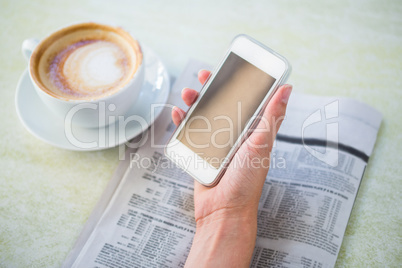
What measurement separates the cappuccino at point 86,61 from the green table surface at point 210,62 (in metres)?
0.13

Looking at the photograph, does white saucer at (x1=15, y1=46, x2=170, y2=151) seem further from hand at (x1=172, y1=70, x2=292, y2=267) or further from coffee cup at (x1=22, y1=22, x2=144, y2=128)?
hand at (x1=172, y1=70, x2=292, y2=267)

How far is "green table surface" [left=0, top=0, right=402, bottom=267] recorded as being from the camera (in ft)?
1.79

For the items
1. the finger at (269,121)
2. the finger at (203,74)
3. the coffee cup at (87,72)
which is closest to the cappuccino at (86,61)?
the coffee cup at (87,72)

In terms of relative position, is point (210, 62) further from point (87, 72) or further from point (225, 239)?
point (225, 239)

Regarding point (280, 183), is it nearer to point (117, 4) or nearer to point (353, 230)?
point (353, 230)

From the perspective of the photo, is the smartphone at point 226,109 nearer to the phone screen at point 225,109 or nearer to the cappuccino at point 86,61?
the phone screen at point 225,109

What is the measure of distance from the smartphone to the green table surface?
6.4 inches

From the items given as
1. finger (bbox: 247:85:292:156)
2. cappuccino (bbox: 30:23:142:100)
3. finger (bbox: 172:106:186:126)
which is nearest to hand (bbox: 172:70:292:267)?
finger (bbox: 247:85:292:156)

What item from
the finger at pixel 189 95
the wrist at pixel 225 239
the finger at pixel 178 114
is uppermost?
the finger at pixel 189 95

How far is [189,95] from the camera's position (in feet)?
1.91

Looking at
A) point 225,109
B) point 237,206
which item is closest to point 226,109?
point 225,109

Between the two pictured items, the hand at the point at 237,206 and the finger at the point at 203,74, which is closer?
the hand at the point at 237,206

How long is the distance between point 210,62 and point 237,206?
352 millimetres

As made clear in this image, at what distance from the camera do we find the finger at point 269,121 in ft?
1.63
